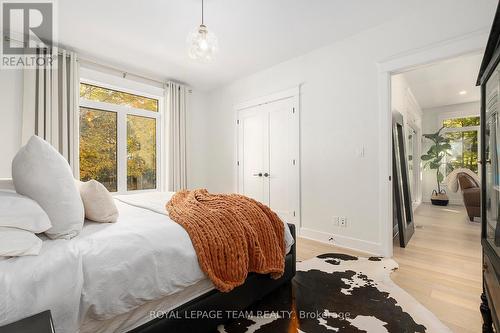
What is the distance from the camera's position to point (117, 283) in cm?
104

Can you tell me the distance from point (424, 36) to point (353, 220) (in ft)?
6.88

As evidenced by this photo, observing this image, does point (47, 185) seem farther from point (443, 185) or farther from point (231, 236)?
point (443, 185)

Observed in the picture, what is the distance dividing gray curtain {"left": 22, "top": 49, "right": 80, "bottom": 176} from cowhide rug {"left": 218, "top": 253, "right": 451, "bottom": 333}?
Answer: 3023mm

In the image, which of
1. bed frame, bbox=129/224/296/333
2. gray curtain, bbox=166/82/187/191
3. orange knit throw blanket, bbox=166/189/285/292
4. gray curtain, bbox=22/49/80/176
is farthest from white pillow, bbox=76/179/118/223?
gray curtain, bbox=166/82/187/191

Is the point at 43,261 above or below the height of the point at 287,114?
below

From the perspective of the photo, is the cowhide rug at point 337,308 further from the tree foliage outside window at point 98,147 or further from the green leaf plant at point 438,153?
the green leaf plant at point 438,153

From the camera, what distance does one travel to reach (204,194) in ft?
6.98

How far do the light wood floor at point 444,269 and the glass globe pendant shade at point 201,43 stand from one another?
2269 mm

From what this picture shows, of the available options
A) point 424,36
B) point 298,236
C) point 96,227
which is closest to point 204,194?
point 96,227

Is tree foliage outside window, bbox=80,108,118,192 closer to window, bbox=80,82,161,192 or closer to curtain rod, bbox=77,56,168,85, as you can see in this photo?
window, bbox=80,82,161,192

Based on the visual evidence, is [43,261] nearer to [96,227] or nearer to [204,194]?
[96,227]

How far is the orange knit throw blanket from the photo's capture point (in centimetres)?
136

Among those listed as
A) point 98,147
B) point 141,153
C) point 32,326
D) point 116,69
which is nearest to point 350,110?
point 32,326

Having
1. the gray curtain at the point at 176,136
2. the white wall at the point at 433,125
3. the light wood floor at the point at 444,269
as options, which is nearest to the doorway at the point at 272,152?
the light wood floor at the point at 444,269
